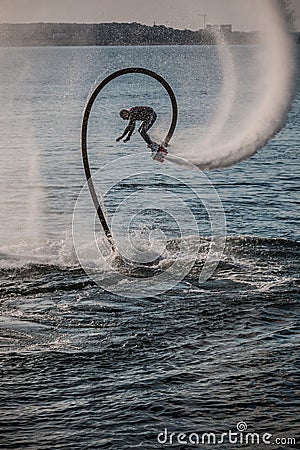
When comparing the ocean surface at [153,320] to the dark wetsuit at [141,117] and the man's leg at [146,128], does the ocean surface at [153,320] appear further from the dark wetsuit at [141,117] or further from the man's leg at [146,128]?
the man's leg at [146,128]

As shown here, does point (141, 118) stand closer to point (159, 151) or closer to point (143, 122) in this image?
point (143, 122)

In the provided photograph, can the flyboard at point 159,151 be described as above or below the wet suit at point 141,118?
below

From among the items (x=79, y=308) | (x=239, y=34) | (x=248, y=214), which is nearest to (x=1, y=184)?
(x=248, y=214)

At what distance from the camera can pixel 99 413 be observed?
59.4 feet

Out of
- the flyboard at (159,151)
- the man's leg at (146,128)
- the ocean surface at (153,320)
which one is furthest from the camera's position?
the flyboard at (159,151)

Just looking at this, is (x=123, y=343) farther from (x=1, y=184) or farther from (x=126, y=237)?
(x=1, y=184)

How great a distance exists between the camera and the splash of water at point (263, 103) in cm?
2736

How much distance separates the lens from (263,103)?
2897 cm

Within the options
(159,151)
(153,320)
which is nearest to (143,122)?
(159,151)

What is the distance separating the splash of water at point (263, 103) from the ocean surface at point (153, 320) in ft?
1.52

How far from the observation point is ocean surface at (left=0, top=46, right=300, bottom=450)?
17.8m

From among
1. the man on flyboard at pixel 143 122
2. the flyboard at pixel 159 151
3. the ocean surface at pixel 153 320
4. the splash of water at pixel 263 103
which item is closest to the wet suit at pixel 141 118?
the man on flyboard at pixel 143 122

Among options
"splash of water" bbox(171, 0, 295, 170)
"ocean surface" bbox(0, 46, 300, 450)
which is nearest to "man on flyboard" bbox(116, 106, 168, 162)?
"splash of water" bbox(171, 0, 295, 170)

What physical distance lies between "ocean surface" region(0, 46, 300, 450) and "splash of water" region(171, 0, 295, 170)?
462 mm
